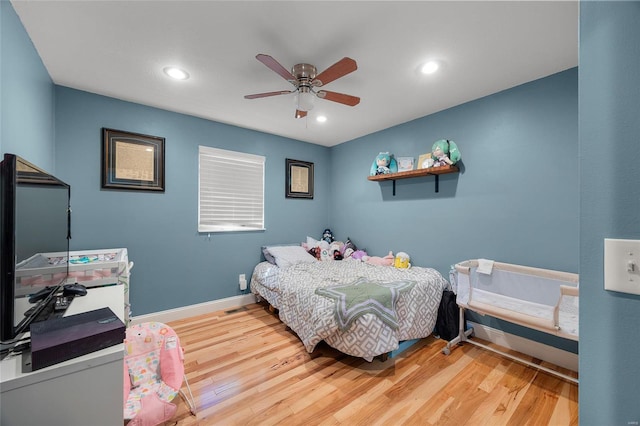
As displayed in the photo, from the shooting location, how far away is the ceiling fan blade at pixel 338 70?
159cm

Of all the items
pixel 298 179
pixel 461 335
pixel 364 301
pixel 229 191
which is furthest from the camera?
pixel 298 179

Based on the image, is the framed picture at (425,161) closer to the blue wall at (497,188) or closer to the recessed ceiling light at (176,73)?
the blue wall at (497,188)

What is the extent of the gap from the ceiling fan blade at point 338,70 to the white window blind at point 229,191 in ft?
6.17

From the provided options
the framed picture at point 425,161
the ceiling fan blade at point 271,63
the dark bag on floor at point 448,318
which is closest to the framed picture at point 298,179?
the framed picture at point 425,161

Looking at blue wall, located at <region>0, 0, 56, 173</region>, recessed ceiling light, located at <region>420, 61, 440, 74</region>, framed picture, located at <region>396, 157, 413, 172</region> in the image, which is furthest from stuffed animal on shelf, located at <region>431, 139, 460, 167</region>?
blue wall, located at <region>0, 0, 56, 173</region>

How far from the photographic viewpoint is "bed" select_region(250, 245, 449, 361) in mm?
1979

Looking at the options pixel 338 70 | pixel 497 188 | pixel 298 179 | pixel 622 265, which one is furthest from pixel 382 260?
pixel 622 265

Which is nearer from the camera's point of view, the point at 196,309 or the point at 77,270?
the point at 77,270

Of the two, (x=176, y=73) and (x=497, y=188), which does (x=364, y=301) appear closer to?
(x=497, y=188)

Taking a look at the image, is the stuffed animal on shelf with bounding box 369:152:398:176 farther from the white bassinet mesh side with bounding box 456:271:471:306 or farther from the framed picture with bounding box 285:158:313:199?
the white bassinet mesh side with bounding box 456:271:471:306

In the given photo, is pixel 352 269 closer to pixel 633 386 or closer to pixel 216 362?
pixel 216 362

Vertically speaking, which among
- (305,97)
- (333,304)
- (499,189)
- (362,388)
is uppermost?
(305,97)

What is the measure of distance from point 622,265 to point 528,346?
2.31 meters

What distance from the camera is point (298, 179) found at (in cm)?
403
